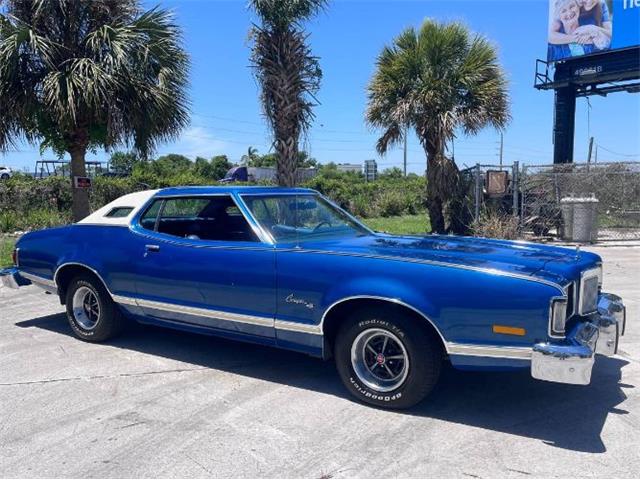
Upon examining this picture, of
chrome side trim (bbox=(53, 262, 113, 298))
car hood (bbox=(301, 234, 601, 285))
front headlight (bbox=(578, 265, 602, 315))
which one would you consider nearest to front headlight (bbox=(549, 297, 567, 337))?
car hood (bbox=(301, 234, 601, 285))

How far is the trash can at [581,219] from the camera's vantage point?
13844 mm

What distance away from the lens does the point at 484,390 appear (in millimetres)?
4602

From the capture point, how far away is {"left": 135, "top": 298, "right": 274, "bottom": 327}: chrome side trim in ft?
15.2

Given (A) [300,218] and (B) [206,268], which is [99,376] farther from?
(A) [300,218]

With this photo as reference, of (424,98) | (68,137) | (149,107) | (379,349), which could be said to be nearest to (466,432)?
(379,349)

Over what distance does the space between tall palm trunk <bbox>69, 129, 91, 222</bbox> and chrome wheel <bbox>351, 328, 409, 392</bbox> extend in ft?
28.1

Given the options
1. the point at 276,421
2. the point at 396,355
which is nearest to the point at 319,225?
the point at 396,355

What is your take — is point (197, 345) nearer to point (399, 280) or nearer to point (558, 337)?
point (399, 280)

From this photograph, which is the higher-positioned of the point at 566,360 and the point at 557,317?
the point at 557,317

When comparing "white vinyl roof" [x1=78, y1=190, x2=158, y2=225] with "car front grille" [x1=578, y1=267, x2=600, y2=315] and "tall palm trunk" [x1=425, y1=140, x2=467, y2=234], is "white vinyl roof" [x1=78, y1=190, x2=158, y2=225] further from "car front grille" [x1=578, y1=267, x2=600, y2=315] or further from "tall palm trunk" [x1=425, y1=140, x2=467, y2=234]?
"tall palm trunk" [x1=425, y1=140, x2=467, y2=234]

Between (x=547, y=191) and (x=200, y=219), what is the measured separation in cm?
1133

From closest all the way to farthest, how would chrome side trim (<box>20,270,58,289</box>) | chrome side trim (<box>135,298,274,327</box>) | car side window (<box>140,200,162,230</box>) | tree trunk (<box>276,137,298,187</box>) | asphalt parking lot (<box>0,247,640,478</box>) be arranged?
asphalt parking lot (<box>0,247,640,478</box>), chrome side trim (<box>135,298,274,327</box>), car side window (<box>140,200,162,230</box>), chrome side trim (<box>20,270,58,289</box>), tree trunk (<box>276,137,298,187</box>)

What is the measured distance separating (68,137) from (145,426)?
845 centimetres

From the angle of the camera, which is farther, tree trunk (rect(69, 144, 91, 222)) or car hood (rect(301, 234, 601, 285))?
tree trunk (rect(69, 144, 91, 222))
